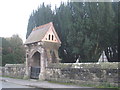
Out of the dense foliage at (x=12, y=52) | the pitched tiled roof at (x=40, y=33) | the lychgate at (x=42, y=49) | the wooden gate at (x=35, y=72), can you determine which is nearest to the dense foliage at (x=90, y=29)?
the lychgate at (x=42, y=49)

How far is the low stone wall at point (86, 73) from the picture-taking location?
521 inches

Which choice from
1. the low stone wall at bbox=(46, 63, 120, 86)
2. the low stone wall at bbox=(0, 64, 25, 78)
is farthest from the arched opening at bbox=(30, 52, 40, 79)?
the low stone wall at bbox=(46, 63, 120, 86)

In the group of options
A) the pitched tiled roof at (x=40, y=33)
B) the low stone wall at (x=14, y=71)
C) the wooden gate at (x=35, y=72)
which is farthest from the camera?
the low stone wall at (x=14, y=71)

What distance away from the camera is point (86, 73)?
14.6 metres

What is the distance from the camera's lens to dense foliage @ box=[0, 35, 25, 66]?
123 ft

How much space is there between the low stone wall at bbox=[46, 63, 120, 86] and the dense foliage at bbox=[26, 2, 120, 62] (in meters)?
4.20

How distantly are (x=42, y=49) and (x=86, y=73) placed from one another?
590 cm

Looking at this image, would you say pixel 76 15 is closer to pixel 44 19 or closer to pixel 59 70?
pixel 44 19

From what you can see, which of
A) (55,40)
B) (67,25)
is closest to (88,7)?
(67,25)

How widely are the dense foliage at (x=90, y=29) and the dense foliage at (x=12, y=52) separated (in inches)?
718

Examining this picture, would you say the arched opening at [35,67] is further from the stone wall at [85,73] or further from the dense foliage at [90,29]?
the dense foliage at [90,29]

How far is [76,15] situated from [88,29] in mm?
2867

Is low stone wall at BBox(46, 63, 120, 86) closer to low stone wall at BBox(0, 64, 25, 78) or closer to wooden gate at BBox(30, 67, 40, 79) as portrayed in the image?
wooden gate at BBox(30, 67, 40, 79)

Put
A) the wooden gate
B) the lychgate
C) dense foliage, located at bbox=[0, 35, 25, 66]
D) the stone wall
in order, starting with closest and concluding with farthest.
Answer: the stone wall
the lychgate
the wooden gate
dense foliage, located at bbox=[0, 35, 25, 66]
